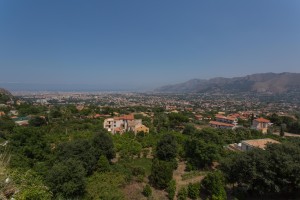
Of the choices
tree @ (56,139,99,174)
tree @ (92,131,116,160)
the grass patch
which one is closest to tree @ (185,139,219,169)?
the grass patch

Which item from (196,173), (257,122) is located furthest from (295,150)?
(257,122)

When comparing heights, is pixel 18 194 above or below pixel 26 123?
above

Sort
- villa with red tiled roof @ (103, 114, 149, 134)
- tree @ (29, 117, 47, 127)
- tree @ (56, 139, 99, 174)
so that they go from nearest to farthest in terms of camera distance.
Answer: tree @ (56, 139, 99, 174), villa with red tiled roof @ (103, 114, 149, 134), tree @ (29, 117, 47, 127)

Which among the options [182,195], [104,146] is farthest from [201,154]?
[104,146]

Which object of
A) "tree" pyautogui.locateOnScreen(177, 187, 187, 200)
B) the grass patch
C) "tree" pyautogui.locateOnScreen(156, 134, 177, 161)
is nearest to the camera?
"tree" pyautogui.locateOnScreen(177, 187, 187, 200)

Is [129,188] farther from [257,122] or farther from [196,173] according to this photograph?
[257,122]

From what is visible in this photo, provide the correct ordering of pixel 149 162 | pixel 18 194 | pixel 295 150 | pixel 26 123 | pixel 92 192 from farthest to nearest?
pixel 26 123 → pixel 149 162 → pixel 295 150 → pixel 92 192 → pixel 18 194

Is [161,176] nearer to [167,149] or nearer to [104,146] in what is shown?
[167,149]

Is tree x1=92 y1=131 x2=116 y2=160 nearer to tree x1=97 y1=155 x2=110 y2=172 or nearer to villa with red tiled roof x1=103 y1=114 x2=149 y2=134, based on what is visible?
tree x1=97 y1=155 x2=110 y2=172
